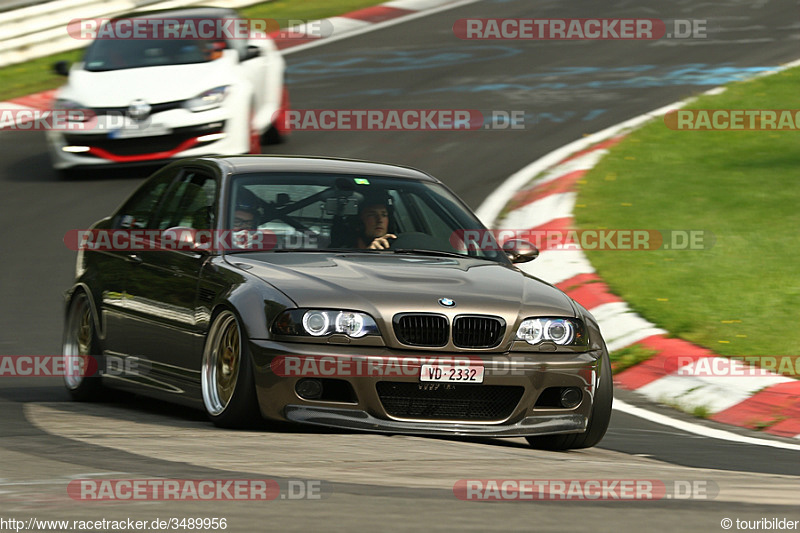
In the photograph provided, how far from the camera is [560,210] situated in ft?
42.4

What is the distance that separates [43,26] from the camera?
73.2 ft

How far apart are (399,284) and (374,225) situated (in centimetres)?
90

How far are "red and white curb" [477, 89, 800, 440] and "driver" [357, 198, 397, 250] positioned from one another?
1.88m

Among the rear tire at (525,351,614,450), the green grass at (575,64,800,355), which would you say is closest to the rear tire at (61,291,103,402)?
the rear tire at (525,351,614,450)

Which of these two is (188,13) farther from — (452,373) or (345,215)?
(452,373)

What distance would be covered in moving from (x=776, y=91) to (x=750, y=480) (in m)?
12.2

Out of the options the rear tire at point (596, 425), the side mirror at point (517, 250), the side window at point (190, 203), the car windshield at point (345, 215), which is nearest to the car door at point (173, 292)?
the side window at point (190, 203)

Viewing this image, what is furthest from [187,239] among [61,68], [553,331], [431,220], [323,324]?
[61,68]

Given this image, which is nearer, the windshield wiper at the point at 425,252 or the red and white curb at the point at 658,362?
the windshield wiper at the point at 425,252

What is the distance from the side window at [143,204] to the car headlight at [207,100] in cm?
613

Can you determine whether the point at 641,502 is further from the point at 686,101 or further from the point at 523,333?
the point at 686,101

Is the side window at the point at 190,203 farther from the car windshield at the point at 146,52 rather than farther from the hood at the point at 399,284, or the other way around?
the car windshield at the point at 146,52

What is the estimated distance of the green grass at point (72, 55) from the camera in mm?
20000

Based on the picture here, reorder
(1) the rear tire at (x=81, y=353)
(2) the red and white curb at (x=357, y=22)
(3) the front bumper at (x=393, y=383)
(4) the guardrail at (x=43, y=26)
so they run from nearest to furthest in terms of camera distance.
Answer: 1. (3) the front bumper at (x=393, y=383)
2. (1) the rear tire at (x=81, y=353)
3. (4) the guardrail at (x=43, y=26)
4. (2) the red and white curb at (x=357, y=22)
